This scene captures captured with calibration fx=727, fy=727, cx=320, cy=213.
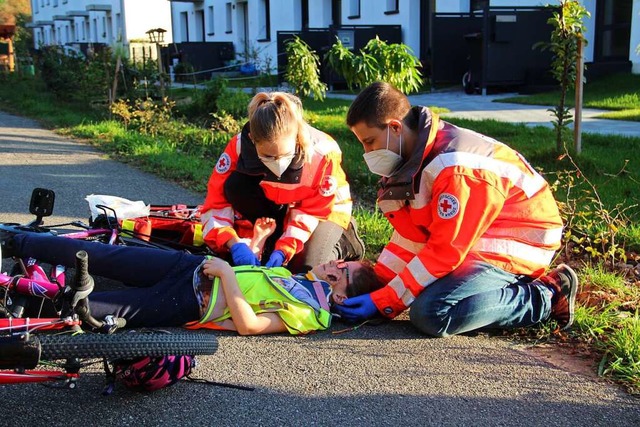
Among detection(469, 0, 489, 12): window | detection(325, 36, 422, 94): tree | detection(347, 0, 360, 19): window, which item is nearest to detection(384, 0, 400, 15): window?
detection(347, 0, 360, 19): window

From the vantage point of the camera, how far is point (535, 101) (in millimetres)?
14102

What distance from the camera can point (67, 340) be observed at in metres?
2.40

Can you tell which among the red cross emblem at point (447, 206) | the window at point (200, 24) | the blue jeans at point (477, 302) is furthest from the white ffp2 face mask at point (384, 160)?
the window at point (200, 24)

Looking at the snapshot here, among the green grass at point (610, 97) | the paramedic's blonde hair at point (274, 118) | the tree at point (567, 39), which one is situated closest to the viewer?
the paramedic's blonde hair at point (274, 118)

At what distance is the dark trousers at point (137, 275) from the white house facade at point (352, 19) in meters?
14.2

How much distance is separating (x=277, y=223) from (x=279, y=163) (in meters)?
0.53

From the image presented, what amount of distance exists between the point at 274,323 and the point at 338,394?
0.68m

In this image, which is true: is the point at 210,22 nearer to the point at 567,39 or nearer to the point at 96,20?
the point at 96,20

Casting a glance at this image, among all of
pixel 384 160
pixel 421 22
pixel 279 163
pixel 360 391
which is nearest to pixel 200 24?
pixel 421 22

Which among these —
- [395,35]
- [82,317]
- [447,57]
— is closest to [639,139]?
[82,317]

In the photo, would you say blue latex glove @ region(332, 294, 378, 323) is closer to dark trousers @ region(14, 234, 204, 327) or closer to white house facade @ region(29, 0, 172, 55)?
dark trousers @ region(14, 234, 204, 327)

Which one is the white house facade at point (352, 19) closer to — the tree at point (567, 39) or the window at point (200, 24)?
the window at point (200, 24)

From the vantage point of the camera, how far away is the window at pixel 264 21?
99.3 ft

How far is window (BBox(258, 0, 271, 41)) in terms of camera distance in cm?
3027
